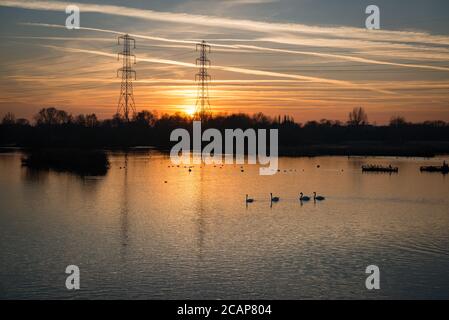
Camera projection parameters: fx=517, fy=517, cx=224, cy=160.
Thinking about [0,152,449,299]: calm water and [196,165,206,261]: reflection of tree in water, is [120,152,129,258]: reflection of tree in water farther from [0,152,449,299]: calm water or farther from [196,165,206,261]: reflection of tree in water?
[196,165,206,261]: reflection of tree in water

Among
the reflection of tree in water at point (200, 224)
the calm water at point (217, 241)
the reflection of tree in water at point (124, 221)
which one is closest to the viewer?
the calm water at point (217, 241)

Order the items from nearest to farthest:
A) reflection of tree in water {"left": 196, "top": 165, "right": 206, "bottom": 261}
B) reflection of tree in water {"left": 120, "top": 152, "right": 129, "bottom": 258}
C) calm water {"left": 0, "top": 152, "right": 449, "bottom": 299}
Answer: calm water {"left": 0, "top": 152, "right": 449, "bottom": 299}, reflection of tree in water {"left": 196, "top": 165, "right": 206, "bottom": 261}, reflection of tree in water {"left": 120, "top": 152, "right": 129, "bottom": 258}

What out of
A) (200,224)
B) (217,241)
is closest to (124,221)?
(200,224)

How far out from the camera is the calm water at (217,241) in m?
13.3

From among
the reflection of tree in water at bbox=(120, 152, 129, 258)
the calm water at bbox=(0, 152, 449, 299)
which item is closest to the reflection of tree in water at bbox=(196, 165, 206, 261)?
the calm water at bbox=(0, 152, 449, 299)

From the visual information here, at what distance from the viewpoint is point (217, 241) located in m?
18.1

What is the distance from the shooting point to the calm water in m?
13.3

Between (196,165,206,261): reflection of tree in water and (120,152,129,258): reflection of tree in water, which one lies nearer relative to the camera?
(196,165,206,261): reflection of tree in water

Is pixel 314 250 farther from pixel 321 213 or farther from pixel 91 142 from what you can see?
pixel 91 142

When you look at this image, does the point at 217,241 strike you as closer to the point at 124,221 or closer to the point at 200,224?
the point at 200,224

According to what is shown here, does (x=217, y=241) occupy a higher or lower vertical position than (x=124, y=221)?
lower

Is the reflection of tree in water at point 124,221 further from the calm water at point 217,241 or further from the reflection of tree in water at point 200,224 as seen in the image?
the reflection of tree in water at point 200,224

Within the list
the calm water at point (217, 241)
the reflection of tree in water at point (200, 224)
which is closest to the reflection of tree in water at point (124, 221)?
the calm water at point (217, 241)

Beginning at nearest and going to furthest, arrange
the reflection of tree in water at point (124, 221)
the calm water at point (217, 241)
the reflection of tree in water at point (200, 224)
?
the calm water at point (217, 241)
the reflection of tree in water at point (200, 224)
the reflection of tree in water at point (124, 221)
